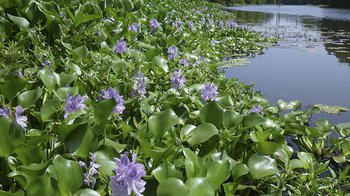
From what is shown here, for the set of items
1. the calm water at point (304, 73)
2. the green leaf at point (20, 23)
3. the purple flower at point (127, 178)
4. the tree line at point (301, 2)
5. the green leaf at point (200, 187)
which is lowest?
the tree line at point (301, 2)

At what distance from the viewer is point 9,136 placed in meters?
1.23

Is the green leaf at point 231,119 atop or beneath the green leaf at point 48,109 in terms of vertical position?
beneath

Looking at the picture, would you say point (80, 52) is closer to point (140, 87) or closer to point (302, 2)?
point (140, 87)

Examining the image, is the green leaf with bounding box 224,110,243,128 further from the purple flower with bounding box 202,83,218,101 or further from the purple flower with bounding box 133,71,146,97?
the purple flower with bounding box 133,71,146,97

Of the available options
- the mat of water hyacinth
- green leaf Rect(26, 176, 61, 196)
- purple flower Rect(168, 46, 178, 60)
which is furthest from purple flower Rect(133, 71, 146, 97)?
green leaf Rect(26, 176, 61, 196)

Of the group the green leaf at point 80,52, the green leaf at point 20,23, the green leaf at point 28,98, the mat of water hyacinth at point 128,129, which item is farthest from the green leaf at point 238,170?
the green leaf at point 20,23

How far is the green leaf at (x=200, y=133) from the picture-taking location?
1.63 meters

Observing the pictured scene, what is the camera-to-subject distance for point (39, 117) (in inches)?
65.1

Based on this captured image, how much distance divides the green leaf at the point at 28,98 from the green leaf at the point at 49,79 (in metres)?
0.13

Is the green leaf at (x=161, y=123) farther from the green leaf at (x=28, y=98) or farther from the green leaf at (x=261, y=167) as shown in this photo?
the green leaf at (x=28, y=98)

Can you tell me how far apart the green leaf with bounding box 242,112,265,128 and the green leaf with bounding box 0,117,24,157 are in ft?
3.52

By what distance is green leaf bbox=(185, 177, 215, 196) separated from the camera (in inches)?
Result: 47.6

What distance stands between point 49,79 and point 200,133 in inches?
30.6

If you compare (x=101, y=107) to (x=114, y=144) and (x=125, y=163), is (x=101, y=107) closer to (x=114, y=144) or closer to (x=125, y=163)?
(x=114, y=144)
